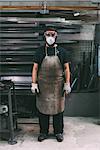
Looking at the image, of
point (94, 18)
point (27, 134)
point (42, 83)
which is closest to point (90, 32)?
point (94, 18)

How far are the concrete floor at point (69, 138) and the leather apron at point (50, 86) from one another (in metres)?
0.39

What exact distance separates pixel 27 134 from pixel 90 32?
5.91 ft

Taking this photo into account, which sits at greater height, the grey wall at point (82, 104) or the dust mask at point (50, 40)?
the dust mask at point (50, 40)

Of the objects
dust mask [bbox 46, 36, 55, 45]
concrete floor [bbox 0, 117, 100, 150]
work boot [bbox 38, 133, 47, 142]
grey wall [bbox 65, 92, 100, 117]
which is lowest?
→ concrete floor [bbox 0, 117, 100, 150]

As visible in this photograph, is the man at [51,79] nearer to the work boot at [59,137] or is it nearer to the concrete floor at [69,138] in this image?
the work boot at [59,137]

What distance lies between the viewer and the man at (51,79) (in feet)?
14.8

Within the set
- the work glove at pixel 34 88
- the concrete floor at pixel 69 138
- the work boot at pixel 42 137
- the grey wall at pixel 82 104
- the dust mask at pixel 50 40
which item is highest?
the dust mask at pixel 50 40

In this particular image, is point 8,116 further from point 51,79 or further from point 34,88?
point 51,79

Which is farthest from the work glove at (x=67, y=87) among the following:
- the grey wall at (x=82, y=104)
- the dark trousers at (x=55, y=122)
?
the grey wall at (x=82, y=104)

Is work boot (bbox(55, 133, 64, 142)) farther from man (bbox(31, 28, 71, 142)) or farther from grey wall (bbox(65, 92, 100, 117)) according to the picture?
grey wall (bbox(65, 92, 100, 117))

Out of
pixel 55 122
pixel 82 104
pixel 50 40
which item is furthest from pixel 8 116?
pixel 82 104

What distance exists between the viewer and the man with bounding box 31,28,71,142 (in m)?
4.50

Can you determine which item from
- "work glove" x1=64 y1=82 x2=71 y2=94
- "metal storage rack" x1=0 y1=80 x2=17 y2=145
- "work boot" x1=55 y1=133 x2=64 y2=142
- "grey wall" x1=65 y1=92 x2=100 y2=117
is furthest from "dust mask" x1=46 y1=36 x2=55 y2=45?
"grey wall" x1=65 y1=92 x2=100 y2=117

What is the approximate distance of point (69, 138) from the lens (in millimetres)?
4691
